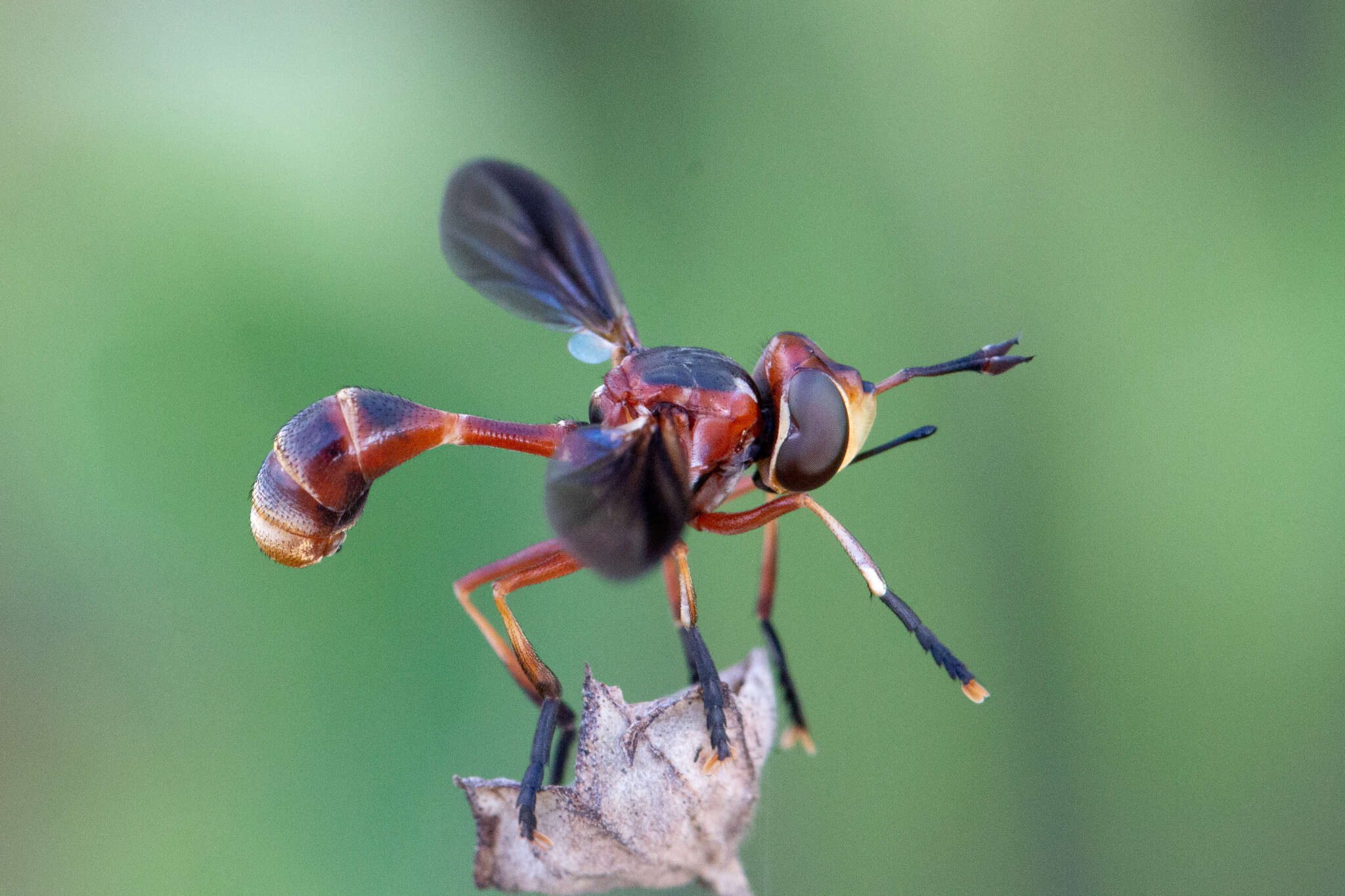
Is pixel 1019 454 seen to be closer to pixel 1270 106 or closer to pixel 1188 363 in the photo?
pixel 1188 363

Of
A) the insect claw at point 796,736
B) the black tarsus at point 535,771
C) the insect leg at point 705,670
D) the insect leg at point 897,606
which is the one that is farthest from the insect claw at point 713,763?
the insect claw at point 796,736

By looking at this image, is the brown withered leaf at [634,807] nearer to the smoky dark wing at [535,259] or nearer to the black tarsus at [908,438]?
the black tarsus at [908,438]

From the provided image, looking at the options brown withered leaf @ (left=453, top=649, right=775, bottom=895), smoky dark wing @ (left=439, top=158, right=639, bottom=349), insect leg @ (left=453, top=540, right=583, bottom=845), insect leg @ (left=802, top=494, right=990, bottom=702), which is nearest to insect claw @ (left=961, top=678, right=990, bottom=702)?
insect leg @ (left=802, top=494, right=990, bottom=702)

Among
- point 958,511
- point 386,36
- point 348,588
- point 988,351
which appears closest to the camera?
point 988,351

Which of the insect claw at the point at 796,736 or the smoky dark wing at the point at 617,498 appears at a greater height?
the smoky dark wing at the point at 617,498

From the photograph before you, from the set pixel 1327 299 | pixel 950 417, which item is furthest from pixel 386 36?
pixel 1327 299

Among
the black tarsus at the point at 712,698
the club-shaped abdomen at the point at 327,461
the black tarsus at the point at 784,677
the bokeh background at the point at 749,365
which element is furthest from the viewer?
the bokeh background at the point at 749,365
